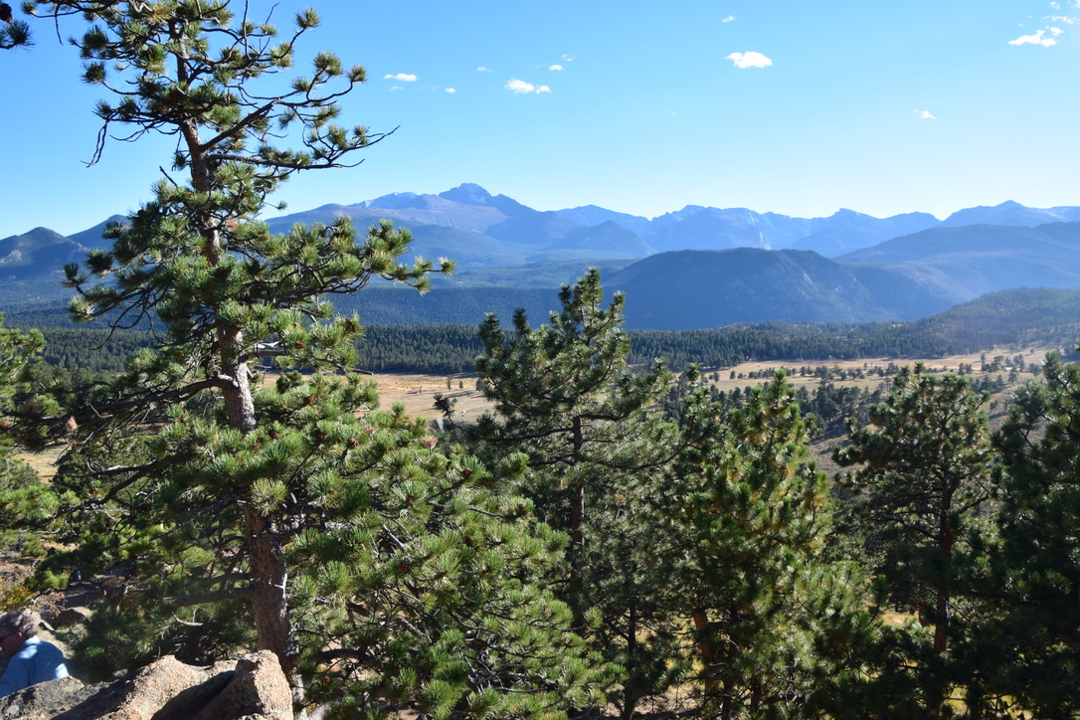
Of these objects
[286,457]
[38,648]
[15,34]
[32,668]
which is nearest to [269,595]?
[286,457]

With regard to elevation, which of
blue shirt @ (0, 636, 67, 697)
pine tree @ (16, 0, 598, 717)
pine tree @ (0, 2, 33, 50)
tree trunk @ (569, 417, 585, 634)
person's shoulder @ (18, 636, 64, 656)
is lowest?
blue shirt @ (0, 636, 67, 697)

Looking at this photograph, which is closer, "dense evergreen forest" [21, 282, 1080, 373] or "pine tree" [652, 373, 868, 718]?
"pine tree" [652, 373, 868, 718]

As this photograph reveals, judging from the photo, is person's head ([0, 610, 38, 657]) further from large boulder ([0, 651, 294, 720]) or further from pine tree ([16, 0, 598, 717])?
pine tree ([16, 0, 598, 717])

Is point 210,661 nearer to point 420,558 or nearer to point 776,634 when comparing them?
→ point 420,558

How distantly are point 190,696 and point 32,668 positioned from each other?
9.50m

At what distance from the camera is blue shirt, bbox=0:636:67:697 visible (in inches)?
494

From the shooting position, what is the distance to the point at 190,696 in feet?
23.1

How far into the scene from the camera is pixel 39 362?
29.5 ft

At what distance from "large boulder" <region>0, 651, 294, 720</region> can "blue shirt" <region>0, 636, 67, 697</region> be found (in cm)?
493

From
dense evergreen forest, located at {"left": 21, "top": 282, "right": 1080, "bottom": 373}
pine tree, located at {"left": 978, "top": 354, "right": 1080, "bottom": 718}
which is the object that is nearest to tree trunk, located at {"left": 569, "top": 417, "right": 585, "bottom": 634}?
pine tree, located at {"left": 978, "top": 354, "right": 1080, "bottom": 718}

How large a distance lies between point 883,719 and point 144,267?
10.8m

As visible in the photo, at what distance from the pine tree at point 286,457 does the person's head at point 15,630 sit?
32.0 feet

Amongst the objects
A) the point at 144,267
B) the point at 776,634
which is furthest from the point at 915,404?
the point at 144,267

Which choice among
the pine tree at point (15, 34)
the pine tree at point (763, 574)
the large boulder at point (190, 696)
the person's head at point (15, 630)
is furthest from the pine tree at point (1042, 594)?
the person's head at point (15, 630)
